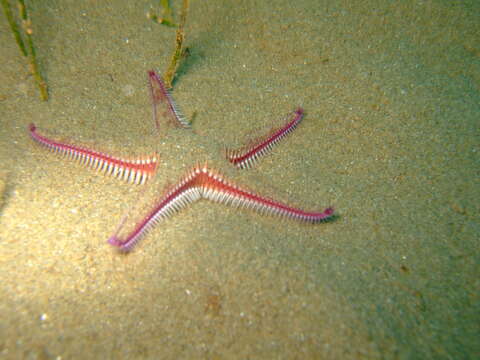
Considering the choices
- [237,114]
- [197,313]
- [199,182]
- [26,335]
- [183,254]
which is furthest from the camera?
[237,114]

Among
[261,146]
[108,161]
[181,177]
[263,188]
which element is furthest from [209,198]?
[108,161]

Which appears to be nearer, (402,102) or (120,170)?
(120,170)

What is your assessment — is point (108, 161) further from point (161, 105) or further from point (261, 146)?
point (261, 146)

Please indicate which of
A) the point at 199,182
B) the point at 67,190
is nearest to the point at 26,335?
the point at 67,190

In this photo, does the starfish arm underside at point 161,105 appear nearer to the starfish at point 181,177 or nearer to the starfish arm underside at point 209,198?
the starfish at point 181,177

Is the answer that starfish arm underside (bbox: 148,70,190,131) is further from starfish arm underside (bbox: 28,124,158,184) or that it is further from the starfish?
starfish arm underside (bbox: 28,124,158,184)

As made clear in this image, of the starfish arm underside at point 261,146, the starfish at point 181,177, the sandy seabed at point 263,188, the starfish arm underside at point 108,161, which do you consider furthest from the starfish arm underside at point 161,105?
the starfish arm underside at point 261,146

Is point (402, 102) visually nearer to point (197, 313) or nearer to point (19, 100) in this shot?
point (197, 313)
